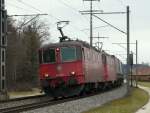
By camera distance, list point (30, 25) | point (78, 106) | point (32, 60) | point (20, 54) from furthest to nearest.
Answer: point (30, 25), point (32, 60), point (20, 54), point (78, 106)

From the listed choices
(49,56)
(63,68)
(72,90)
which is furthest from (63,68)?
(72,90)

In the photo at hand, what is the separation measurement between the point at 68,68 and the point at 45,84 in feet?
5.55

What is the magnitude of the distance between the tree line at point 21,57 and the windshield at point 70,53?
3115 centimetres

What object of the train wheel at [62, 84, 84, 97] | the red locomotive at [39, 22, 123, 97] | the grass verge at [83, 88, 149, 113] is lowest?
Result: the grass verge at [83, 88, 149, 113]

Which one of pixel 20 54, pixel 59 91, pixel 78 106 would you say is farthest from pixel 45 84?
pixel 20 54

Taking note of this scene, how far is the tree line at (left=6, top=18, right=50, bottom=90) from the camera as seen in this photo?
73.1m

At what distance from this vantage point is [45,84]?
34.2 m

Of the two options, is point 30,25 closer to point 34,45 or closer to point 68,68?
point 34,45

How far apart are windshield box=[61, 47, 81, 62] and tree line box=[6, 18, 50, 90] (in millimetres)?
31145

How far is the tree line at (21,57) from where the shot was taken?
73.1m

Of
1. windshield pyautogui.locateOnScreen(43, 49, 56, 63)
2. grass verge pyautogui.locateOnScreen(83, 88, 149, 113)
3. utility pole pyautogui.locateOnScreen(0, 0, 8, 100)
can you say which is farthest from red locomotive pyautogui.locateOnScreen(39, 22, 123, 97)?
grass verge pyautogui.locateOnScreen(83, 88, 149, 113)

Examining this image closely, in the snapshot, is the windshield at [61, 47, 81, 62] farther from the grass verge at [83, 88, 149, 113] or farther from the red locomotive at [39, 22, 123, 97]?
the grass verge at [83, 88, 149, 113]

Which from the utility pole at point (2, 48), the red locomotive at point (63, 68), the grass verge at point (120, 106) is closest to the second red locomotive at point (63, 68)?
the red locomotive at point (63, 68)

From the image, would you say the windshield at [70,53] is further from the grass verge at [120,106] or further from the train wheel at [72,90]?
the grass verge at [120,106]
